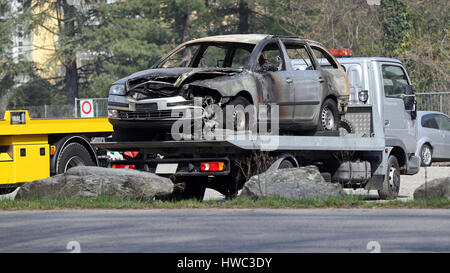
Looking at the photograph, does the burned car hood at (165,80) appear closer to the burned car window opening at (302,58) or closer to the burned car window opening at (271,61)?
the burned car window opening at (271,61)

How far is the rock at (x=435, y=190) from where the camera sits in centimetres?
1271

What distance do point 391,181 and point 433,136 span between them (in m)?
10.7

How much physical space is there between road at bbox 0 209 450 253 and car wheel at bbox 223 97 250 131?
1.83 meters

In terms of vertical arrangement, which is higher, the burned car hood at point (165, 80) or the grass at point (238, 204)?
the burned car hood at point (165, 80)

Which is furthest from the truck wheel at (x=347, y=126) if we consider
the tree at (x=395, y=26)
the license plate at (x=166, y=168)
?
the tree at (x=395, y=26)

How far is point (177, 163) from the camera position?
12.9m

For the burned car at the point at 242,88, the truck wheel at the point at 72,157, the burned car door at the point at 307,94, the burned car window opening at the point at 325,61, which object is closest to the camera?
the burned car at the point at 242,88

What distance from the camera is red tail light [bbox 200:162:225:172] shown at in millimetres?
12560

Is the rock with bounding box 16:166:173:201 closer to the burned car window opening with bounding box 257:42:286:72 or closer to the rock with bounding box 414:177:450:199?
the burned car window opening with bounding box 257:42:286:72

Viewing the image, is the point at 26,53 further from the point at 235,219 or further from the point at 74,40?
the point at 235,219

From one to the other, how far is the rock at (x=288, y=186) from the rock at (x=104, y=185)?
1257 mm

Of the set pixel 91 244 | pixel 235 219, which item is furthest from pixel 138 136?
pixel 91 244

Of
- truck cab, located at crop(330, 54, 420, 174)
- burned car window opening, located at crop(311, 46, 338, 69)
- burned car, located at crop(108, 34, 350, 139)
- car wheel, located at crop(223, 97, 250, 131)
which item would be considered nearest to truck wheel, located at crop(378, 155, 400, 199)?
truck cab, located at crop(330, 54, 420, 174)
